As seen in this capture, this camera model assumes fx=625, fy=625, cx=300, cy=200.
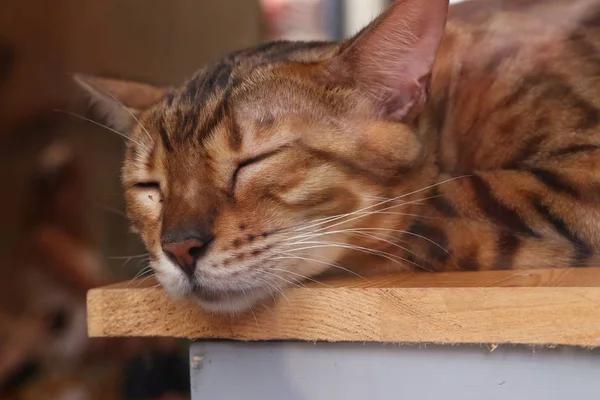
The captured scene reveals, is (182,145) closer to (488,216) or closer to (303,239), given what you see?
(303,239)

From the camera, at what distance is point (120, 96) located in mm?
1072

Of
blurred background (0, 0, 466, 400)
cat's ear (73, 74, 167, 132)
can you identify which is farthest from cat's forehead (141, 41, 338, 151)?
blurred background (0, 0, 466, 400)

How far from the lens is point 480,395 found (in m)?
0.64

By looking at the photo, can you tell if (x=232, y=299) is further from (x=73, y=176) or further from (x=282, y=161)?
(x=73, y=176)

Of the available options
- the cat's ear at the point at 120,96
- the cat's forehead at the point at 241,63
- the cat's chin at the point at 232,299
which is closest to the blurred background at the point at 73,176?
the cat's ear at the point at 120,96

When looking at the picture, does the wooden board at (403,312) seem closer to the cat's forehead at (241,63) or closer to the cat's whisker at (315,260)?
the cat's whisker at (315,260)

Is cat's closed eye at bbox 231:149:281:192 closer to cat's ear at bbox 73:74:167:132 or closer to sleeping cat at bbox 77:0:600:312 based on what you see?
sleeping cat at bbox 77:0:600:312

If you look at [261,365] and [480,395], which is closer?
[480,395]

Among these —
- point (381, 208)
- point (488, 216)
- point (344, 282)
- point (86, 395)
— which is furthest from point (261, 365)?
point (86, 395)

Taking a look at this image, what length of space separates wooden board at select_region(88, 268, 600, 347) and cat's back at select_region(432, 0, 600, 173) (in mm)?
217

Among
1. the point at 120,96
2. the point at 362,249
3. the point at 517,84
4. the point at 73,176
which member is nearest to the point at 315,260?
the point at 362,249

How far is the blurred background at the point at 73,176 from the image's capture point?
159 cm

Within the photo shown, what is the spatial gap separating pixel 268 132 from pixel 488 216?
1.02ft

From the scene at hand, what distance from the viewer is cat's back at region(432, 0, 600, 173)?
0.86 metres
